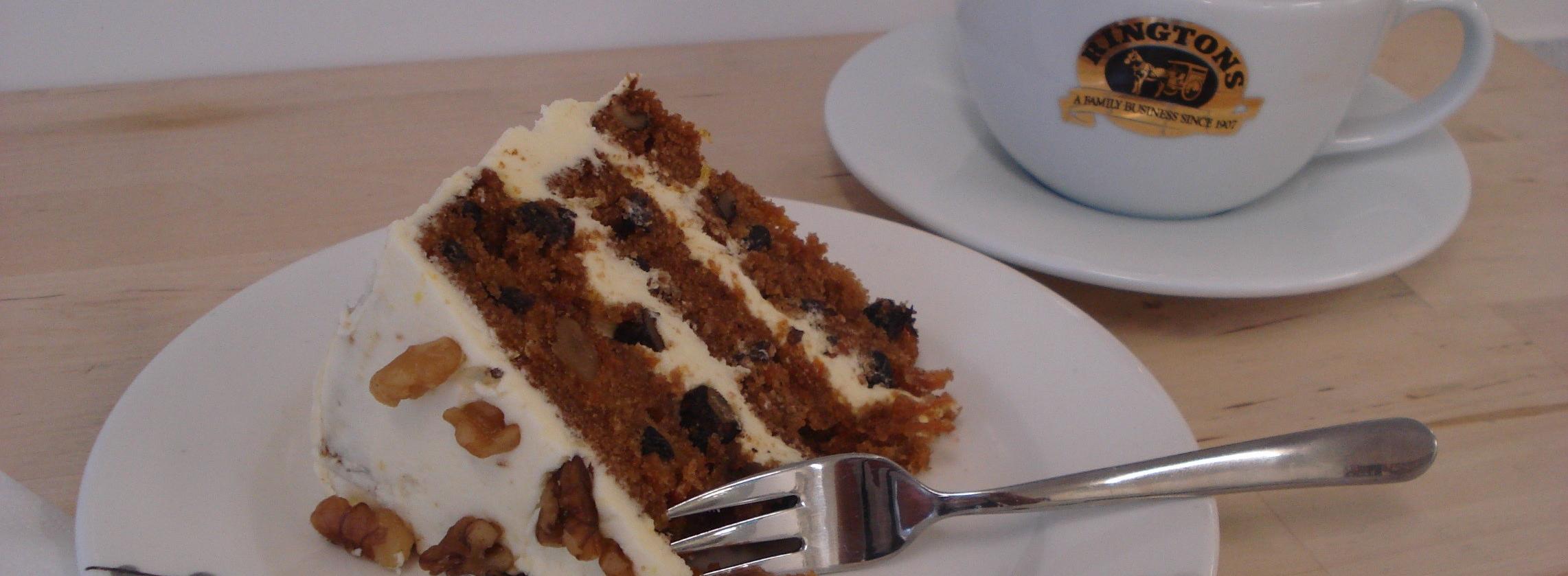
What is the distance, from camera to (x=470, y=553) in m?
1.06

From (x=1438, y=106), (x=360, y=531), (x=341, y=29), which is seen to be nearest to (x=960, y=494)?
(x=360, y=531)

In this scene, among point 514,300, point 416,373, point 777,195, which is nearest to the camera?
point 416,373

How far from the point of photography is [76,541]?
38.7 inches

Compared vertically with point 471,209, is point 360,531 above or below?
below

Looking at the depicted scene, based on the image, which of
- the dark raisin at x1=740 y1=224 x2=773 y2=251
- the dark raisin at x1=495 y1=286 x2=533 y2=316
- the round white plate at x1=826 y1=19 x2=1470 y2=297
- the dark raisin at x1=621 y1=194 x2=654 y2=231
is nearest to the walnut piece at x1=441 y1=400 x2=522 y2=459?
the dark raisin at x1=495 y1=286 x2=533 y2=316

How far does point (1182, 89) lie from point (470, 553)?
1116mm

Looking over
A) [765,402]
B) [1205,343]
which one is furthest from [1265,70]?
[765,402]

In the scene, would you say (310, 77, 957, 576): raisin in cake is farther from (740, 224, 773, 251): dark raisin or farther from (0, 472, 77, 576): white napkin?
(0, 472, 77, 576): white napkin

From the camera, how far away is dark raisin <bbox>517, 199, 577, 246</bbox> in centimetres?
116

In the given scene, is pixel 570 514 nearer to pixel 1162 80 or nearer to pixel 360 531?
pixel 360 531

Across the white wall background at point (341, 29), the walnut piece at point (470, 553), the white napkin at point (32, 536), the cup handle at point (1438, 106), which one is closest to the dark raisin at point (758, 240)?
the walnut piece at point (470, 553)

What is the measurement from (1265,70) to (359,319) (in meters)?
1.20

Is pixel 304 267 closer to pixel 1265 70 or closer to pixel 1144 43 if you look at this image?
pixel 1144 43

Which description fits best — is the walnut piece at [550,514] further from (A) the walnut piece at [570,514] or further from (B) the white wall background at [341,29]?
(B) the white wall background at [341,29]
